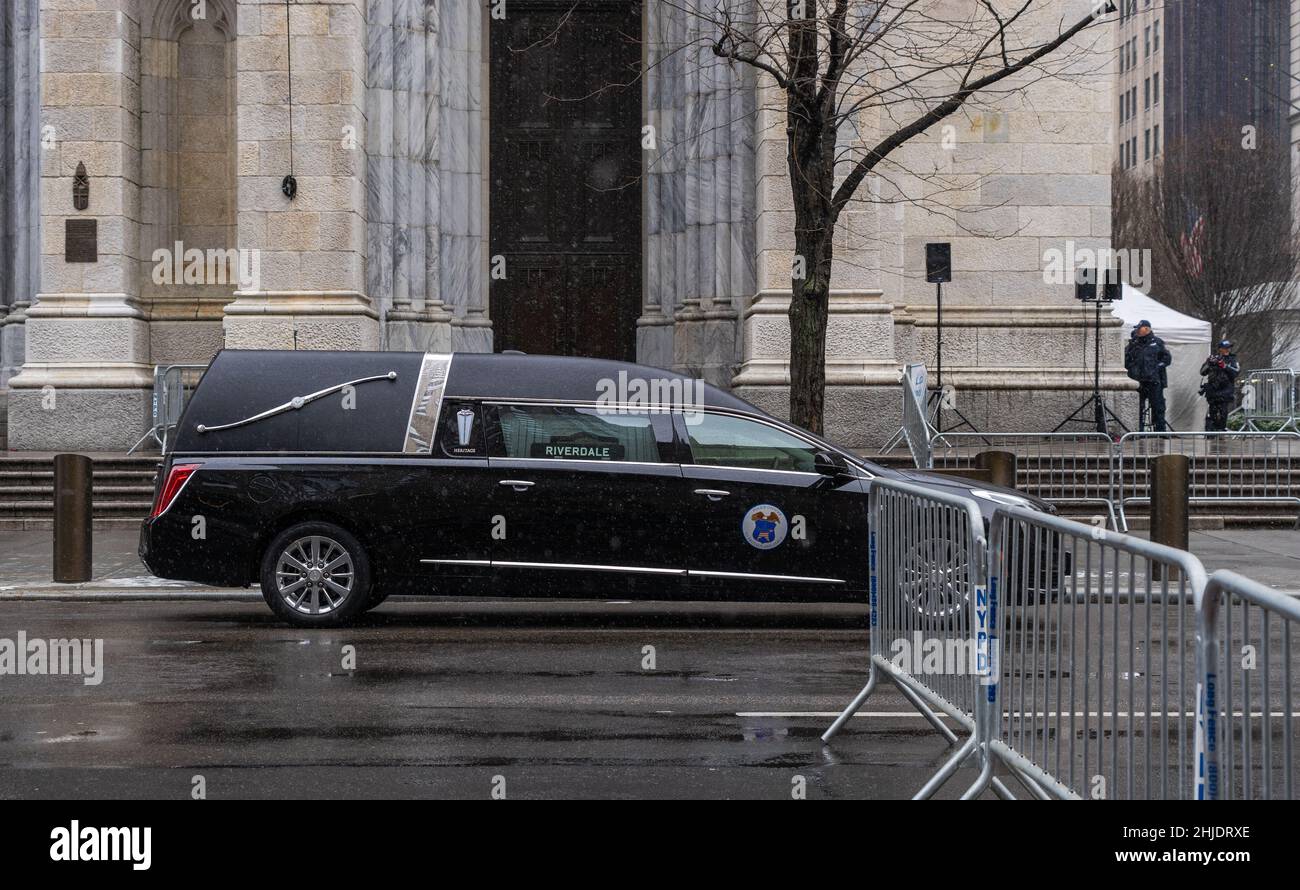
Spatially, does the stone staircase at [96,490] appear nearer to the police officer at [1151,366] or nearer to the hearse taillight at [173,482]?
the hearse taillight at [173,482]

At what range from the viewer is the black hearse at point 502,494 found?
1095cm

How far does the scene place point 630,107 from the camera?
25781mm

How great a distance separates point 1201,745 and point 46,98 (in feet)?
70.1

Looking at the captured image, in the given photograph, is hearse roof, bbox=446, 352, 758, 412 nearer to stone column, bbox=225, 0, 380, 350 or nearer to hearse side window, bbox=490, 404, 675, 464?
hearse side window, bbox=490, 404, 675, 464

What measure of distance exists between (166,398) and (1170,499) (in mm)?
13604

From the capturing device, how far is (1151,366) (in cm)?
2378

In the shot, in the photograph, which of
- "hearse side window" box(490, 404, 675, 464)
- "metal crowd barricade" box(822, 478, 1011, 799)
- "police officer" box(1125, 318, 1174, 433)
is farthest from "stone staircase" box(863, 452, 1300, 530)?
"metal crowd barricade" box(822, 478, 1011, 799)

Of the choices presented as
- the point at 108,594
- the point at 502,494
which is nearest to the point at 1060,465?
the point at 502,494

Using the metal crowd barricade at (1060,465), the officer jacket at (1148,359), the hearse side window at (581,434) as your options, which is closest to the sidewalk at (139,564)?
the metal crowd barricade at (1060,465)

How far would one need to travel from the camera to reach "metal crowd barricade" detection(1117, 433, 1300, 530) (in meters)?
17.7

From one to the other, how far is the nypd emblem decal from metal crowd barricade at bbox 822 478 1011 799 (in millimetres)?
3534

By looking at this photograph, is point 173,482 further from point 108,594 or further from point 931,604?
point 931,604
